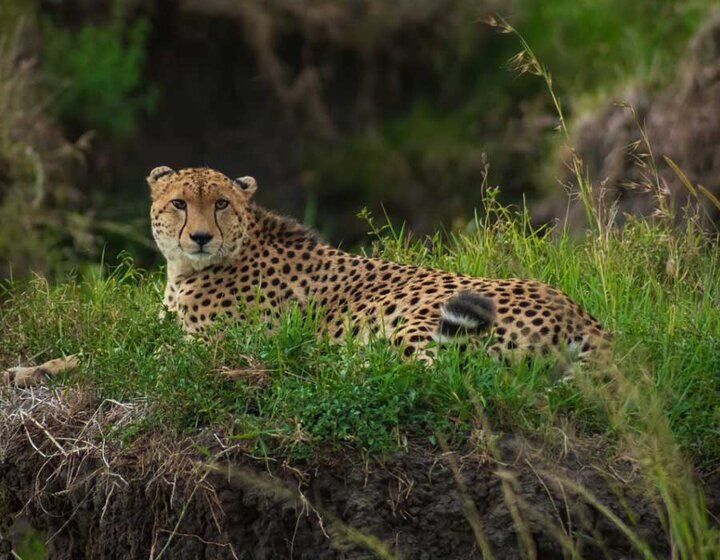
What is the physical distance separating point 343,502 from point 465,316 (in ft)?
2.12

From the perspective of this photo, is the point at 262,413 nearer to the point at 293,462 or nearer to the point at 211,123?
the point at 293,462

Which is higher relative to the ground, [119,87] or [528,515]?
[528,515]

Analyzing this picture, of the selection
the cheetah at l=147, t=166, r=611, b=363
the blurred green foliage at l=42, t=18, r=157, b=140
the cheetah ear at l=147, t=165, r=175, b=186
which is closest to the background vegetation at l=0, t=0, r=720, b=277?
the blurred green foliage at l=42, t=18, r=157, b=140

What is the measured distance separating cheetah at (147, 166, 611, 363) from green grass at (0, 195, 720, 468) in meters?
0.11

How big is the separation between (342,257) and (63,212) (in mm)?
5133

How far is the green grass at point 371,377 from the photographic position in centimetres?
453

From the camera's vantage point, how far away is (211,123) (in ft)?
47.3

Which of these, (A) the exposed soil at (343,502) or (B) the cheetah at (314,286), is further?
(B) the cheetah at (314,286)

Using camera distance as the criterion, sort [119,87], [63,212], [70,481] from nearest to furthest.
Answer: [70,481]
[63,212]
[119,87]

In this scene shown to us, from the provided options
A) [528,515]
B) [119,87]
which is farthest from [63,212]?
[528,515]

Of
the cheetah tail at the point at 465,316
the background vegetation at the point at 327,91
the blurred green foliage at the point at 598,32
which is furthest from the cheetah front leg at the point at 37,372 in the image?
the blurred green foliage at the point at 598,32

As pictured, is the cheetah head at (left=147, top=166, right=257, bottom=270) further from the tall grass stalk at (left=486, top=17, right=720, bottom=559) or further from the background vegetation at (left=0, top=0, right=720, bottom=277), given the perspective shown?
the background vegetation at (left=0, top=0, right=720, bottom=277)

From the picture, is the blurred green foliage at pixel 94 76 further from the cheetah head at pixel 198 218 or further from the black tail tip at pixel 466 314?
the black tail tip at pixel 466 314

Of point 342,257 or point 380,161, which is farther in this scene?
point 380,161
